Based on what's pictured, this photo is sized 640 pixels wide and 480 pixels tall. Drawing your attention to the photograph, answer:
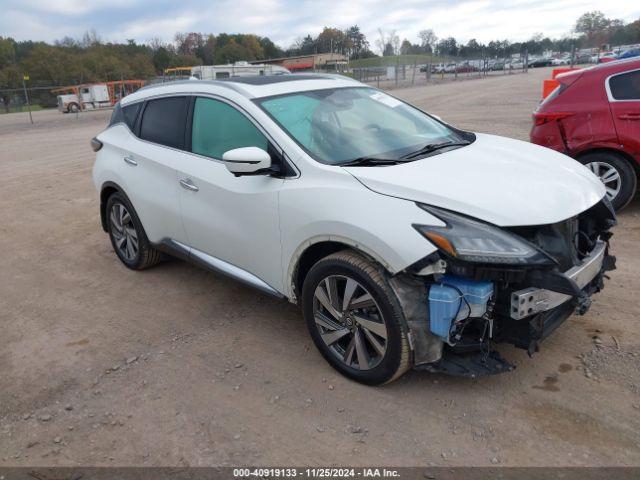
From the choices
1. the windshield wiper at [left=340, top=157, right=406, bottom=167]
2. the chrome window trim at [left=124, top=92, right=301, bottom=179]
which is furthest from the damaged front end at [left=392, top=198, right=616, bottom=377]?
the chrome window trim at [left=124, top=92, right=301, bottom=179]

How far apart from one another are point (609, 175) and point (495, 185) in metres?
3.58

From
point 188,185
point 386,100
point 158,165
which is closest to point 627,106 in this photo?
point 386,100

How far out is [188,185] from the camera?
4066 mm

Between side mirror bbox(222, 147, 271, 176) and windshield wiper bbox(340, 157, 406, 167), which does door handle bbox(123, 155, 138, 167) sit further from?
windshield wiper bbox(340, 157, 406, 167)

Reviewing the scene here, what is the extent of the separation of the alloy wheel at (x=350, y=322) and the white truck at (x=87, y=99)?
38075 millimetres

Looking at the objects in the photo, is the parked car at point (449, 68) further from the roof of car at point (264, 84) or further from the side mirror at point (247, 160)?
the side mirror at point (247, 160)

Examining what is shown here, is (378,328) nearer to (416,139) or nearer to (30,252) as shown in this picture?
(416,139)

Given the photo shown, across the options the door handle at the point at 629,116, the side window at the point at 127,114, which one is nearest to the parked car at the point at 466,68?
the door handle at the point at 629,116

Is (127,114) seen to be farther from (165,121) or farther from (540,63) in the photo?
(540,63)

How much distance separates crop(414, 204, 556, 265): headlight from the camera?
Result: 2648 mm

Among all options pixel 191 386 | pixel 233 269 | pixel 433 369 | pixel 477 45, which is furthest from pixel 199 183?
pixel 477 45

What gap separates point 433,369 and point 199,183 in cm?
215

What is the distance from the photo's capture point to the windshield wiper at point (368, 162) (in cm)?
329

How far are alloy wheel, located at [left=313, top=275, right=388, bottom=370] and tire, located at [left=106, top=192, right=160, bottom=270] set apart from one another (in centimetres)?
234
